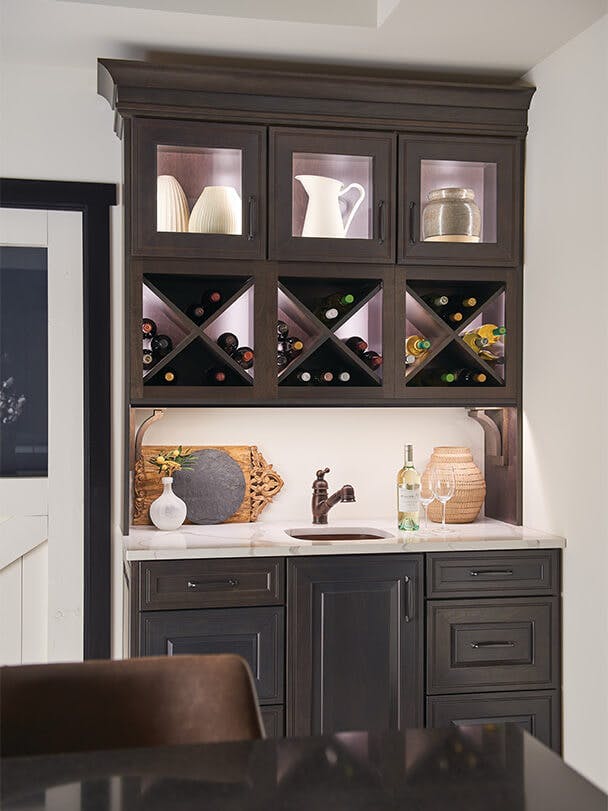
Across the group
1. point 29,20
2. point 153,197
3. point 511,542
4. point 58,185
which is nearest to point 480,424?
point 511,542

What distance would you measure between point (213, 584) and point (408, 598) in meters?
0.63

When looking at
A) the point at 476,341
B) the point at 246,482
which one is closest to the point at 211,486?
the point at 246,482

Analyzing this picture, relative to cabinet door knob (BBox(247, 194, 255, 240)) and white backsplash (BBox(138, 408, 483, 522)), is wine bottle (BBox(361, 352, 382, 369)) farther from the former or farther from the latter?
cabinet door knob (BBox(247, 194, 255, 240))

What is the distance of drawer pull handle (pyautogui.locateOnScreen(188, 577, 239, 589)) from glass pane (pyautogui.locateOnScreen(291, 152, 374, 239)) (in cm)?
120

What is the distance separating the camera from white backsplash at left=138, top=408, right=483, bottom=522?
3.44 meters

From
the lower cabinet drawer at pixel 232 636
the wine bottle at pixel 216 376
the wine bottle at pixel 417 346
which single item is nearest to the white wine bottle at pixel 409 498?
the wine bottle at pixel 417 346

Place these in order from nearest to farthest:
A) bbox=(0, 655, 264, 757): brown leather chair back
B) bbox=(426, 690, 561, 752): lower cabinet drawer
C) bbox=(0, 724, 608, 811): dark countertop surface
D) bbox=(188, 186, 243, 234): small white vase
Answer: bbox=(0, 724, 608, 811): dark countertop surface, bbox=(0, 655, 264, 757): brown leather chair back, bbox=(426, 690, 561, 752): lower cabinet drawer, bbox=(188, 186, 243, 234): small white vase

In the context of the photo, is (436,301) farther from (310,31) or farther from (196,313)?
(310,31)

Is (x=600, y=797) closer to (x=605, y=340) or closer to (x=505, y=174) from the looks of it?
(x=605, y=340)

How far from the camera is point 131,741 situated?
153 centimetres

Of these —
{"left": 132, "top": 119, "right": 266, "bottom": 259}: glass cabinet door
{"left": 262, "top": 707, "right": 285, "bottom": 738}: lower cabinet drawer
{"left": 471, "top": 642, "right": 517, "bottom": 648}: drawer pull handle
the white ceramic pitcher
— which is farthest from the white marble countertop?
the white ceramic pitcher

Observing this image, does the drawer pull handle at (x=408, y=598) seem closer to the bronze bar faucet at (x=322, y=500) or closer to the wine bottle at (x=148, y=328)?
the bronze bar faucet at (x=322, y=500)

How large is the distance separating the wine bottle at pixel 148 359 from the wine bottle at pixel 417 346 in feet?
2.96

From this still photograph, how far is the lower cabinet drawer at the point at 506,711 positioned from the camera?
3.01 m
